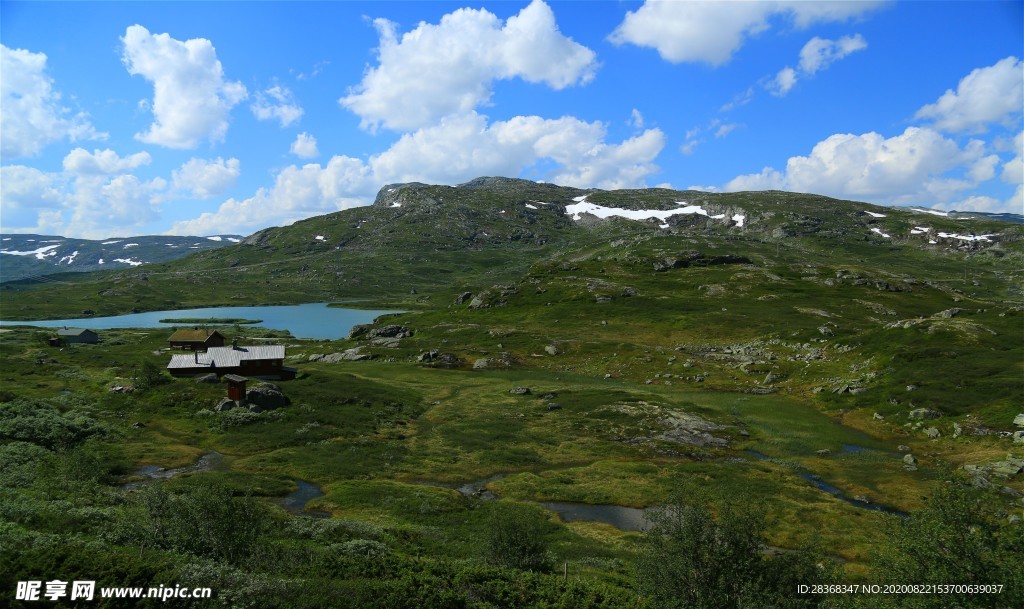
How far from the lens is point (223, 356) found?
300 feet

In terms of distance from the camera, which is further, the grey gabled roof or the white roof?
the grey gabled roof

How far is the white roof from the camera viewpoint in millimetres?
89812

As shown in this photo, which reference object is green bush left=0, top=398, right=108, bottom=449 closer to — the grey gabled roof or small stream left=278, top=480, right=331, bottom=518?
small stream left=278, top=480, right=331, bottom=518

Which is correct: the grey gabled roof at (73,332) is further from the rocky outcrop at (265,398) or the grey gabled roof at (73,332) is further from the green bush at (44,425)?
the rocky outcrop at (265,398)

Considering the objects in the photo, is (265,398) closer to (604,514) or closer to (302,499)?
(302,499)

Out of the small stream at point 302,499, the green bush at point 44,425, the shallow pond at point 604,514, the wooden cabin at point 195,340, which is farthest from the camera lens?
the wooden cabin at point 195,340

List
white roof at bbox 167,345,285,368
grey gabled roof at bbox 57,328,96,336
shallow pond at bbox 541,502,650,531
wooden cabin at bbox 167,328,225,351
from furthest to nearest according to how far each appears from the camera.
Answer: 1. grey gabled roof at bbox 57,328,96,336
2. wooden cabin at bbox 167,328,225,351
3. white roof at bbox 167,345,285,368
4. shallow pond at bbox 541,502,650,531

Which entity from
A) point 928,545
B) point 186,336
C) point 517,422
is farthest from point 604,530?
point 186,336

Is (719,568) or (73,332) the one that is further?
(73,332)

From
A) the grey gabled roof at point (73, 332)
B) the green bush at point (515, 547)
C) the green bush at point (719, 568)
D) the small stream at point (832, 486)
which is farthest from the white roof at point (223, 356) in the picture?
the green bush at point (719, 568)

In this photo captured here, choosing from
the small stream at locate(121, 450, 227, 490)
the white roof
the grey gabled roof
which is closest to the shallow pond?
the small stream at locate(121, 450, 227, 490)

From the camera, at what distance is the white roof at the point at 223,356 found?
89.8 m

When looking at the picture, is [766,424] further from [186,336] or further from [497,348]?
[186,336]

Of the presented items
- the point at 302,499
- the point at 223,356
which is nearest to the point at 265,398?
the point at 223,356
